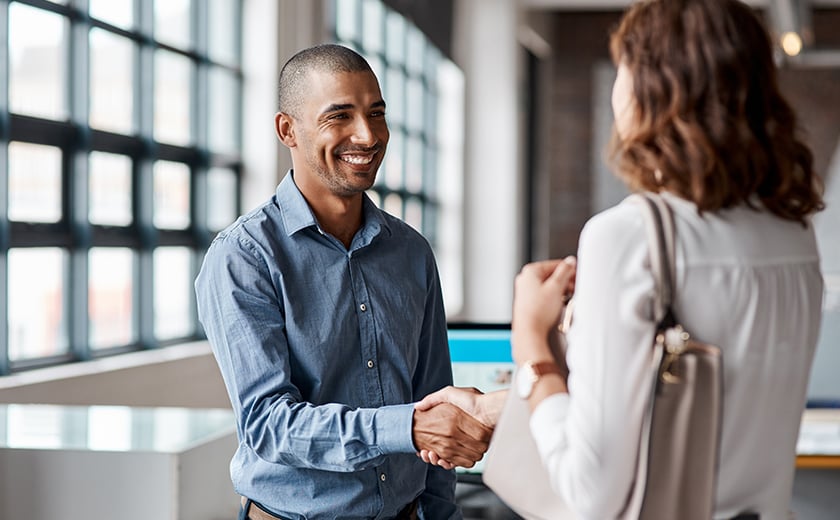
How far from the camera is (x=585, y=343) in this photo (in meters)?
1.19

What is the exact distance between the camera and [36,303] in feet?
13.3

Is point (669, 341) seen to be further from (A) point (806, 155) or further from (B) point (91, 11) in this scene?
(B) point (91, 11)

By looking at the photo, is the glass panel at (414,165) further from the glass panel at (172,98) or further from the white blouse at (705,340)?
the white blouse at (705,340)

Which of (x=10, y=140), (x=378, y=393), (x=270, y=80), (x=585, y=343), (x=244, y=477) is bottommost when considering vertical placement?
(x=244, y=477)

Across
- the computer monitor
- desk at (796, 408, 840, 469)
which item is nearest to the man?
the computer monitor

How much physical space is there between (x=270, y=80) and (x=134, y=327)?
158 centimetres

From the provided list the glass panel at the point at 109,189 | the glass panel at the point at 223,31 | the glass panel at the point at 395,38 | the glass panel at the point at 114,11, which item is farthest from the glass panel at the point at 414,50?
the glass panel at the point at 109,189

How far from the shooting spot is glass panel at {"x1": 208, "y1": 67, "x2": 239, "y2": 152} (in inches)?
219

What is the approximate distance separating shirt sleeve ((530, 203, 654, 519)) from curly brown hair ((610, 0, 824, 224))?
7 cm

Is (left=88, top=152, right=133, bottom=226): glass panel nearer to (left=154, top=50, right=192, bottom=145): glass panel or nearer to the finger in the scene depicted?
(left=154, top=50, right=192, bottom=145): glass panel

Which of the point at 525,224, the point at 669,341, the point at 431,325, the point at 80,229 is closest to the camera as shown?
the point at 669,341

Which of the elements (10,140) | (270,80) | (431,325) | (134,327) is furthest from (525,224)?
(431,325)

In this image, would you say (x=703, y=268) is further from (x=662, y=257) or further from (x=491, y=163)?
(x=491, y=163)

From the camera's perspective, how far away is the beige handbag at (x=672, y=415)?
1178 millimetres
